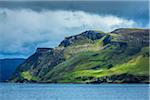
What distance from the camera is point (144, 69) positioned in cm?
19850

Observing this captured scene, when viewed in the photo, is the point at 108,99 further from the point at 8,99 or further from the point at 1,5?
the point at 1,5

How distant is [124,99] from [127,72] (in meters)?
128

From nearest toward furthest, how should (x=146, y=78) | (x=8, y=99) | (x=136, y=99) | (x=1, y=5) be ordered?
(x=1, y=5), (x=8, y=99), (x=136, y=99), (x=146, y=78)

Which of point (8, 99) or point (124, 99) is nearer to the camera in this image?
point (8, 99)

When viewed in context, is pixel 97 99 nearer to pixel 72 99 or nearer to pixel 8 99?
pixel 72 99

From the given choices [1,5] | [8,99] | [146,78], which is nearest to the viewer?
[1,5]

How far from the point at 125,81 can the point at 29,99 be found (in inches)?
5175

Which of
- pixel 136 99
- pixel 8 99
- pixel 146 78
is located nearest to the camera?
pixel 8 99

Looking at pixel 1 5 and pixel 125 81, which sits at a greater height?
pixel 1 5

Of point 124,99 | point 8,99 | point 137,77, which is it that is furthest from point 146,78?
point 8,99

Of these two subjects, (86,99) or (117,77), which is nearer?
(86,99)

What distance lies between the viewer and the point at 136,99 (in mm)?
70250

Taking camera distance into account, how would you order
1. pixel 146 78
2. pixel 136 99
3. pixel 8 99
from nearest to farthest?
1. pixel 8 99
2. pixel 136 99
3. pixel 146 78

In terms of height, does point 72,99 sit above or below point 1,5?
below
